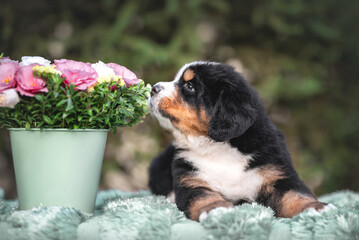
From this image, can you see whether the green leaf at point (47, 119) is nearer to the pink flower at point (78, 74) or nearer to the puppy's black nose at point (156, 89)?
the pink flower at point (78, 74)

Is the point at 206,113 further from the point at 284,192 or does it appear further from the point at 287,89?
the point at 287,89

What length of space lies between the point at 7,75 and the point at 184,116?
42.7 inches

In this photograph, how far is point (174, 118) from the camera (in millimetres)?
2459

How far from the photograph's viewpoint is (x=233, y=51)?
16.1 ft

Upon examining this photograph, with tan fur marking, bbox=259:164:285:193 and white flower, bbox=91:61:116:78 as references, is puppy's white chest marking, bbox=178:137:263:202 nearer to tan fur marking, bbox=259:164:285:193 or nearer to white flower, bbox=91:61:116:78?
tan fur marking, bbox=259:164:285:193

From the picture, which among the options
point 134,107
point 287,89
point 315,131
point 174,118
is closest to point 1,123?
point 134,107

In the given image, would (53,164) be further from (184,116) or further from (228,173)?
(228,173)

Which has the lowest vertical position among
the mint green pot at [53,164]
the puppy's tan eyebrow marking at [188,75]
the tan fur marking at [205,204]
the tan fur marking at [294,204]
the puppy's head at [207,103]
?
the tan fur marking at [294,204]

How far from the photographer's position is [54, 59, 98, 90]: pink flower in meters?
1.97

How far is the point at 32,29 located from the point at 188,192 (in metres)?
3.52

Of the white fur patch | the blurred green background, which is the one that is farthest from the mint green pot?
the blurred green background

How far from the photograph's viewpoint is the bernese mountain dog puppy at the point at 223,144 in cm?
220

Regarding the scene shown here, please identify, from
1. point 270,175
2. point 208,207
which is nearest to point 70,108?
point 208,207

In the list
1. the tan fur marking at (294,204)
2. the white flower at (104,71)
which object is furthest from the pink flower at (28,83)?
the tan fur marking at (294,204)
